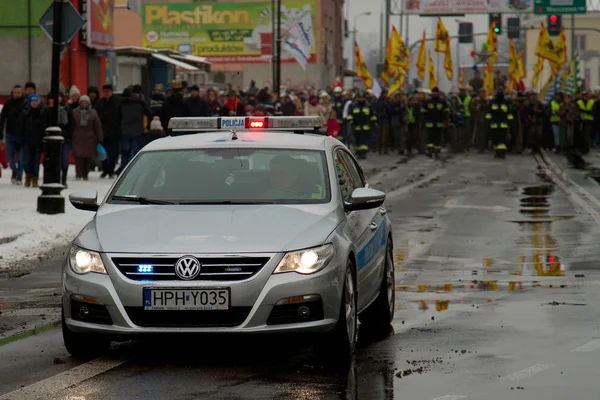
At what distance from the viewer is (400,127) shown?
42.5 metres

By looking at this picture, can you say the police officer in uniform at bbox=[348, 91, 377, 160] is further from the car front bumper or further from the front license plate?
the front license plate

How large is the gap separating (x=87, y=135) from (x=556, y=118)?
20468mm

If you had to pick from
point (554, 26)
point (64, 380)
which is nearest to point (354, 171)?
point (64, 380)

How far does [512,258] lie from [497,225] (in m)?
4.12

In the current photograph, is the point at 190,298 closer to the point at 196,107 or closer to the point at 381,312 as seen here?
the point at 381,312

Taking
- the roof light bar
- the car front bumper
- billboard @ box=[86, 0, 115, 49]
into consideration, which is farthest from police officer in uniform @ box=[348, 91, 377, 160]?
the car front bumper

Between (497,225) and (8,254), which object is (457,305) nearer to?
(8,254)

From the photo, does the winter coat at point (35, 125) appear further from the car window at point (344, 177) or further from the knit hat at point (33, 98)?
the car window at point (344, 177)

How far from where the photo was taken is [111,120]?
28.0 m

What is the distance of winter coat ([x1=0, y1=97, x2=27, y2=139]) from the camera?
83.1ft

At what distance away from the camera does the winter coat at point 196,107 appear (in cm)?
3025

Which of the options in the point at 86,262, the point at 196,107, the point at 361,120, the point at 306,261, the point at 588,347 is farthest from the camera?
the point at 361,120

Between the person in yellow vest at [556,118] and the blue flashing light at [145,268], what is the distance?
119 feet

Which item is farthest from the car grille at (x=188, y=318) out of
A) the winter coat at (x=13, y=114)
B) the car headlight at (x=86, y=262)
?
the winter coat at (x=13, y=114)
